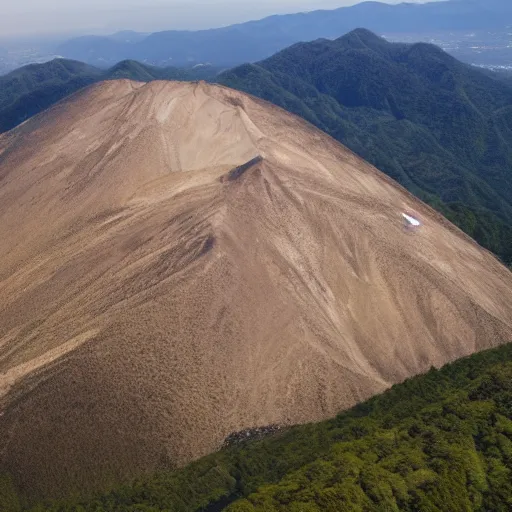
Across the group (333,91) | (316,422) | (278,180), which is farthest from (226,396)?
(333,91)

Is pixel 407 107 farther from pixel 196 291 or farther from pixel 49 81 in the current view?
pixel 196 291

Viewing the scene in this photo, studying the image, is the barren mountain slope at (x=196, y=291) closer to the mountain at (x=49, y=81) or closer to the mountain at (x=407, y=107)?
the mountain at (x=407, y=107)

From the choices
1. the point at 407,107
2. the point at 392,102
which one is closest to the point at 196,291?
the point at 407,107

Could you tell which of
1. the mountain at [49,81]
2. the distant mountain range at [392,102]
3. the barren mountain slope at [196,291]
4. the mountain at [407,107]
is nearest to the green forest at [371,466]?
the barren mountain slope at [196,291]

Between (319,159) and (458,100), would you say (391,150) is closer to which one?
(458,100)

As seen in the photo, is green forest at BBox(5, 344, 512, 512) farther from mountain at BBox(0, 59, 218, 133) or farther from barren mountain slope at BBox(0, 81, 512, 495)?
mountain at BBox(0, 59, 218, 133)

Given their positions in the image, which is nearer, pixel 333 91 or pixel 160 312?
pixel 160 312

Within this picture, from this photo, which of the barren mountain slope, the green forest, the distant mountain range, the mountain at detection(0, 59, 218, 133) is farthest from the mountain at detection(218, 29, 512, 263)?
the green forest
